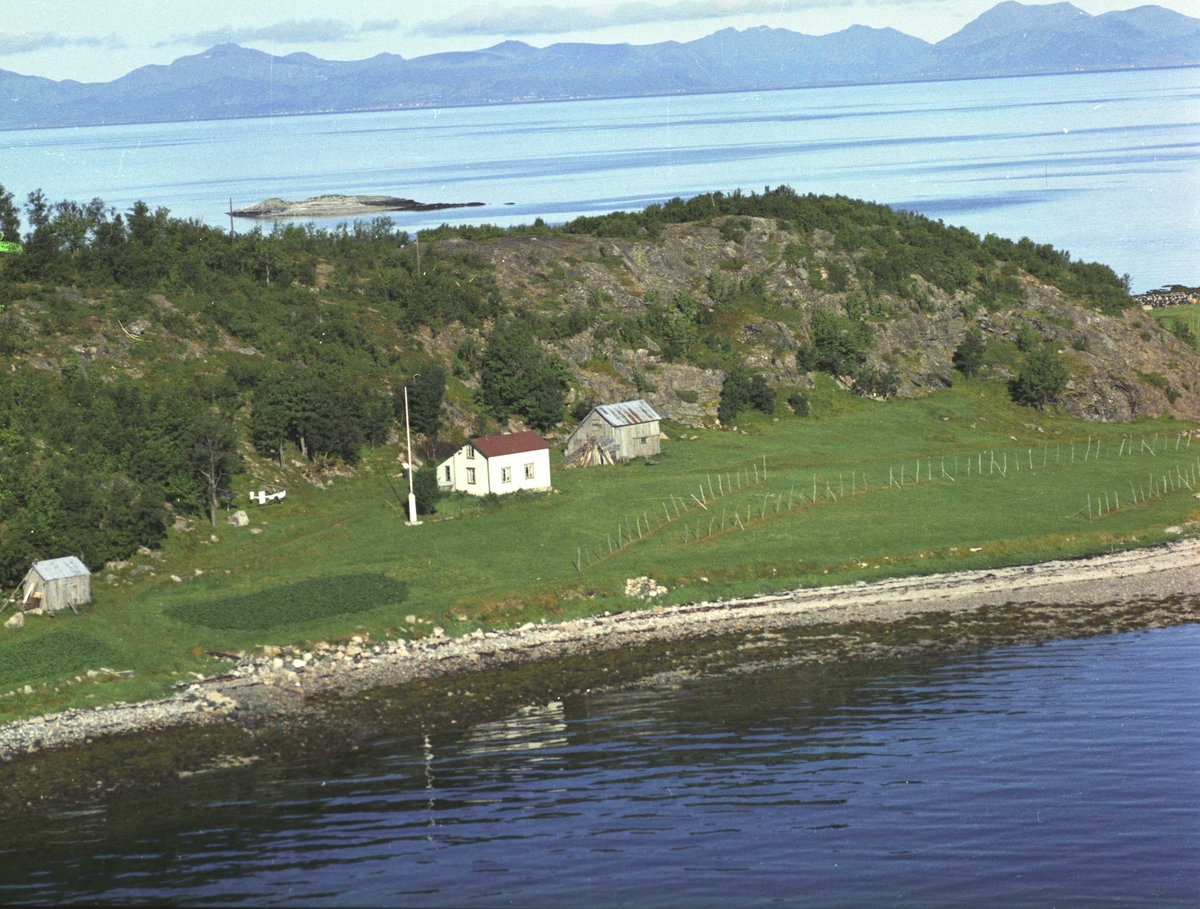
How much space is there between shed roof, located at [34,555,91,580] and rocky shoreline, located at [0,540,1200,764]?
10478 millimetres

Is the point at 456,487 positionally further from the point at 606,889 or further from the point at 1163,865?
the point at 1163,865

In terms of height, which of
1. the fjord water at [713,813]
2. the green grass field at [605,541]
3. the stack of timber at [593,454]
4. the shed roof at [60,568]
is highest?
the shed roof at [60,568]

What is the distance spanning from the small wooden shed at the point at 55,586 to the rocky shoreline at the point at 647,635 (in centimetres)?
1001

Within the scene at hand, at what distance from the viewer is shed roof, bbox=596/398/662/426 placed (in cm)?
9244

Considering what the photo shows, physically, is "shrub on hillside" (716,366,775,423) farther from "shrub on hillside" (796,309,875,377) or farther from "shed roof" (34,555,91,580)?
"shed roof" (34,555,91,580)

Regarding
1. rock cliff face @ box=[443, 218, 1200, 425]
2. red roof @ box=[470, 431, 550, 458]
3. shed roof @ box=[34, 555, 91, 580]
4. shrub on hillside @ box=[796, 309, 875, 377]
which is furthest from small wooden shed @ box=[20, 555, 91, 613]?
shrub on hillside @ box=[796, 309, 875, 377]

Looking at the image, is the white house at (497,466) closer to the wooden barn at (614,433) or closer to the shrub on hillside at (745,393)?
the wooden barn at (614,433)

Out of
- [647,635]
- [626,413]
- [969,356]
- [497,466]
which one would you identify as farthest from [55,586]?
[969,356]

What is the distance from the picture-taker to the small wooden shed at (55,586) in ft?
200

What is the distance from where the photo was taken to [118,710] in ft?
174

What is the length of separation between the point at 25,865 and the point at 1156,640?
48.2 metres

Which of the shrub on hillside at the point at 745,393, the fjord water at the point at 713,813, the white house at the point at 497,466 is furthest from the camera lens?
the shrub on hillside at the point at 745,393

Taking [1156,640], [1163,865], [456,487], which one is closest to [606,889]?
[1163,865]

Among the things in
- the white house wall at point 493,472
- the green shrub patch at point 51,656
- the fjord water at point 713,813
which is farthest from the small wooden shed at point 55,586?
the white house wall at point 493,472
